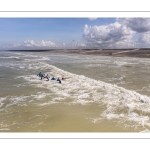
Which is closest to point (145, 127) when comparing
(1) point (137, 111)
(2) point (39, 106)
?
(1) point (137, 111)

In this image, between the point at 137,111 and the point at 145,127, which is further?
the point at 137,111

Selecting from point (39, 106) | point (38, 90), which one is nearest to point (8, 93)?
point (38, 90)

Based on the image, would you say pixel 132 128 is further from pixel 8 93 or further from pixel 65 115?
pixel 8 93

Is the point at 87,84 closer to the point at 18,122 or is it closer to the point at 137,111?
the point at 137,111

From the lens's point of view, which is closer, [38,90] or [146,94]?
[146,94]
